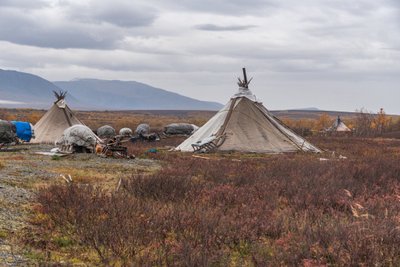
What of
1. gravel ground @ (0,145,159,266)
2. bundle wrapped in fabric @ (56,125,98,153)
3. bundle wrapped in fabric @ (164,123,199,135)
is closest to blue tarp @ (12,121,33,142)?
bundle wrapped in fabric @ (56,125,98,153)

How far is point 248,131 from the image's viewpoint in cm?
2811

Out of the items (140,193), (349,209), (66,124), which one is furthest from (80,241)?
(66,124)

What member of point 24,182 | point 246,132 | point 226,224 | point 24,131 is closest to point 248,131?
point 246,132

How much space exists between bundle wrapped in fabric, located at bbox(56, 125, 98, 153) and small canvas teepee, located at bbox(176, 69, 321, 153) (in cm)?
526

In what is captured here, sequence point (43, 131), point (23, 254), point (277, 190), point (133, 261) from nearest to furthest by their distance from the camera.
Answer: point (133, 261) < point (23, 254) < point (277, 190) < point (43, 131)

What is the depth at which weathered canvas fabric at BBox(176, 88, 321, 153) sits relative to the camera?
90.1 feet

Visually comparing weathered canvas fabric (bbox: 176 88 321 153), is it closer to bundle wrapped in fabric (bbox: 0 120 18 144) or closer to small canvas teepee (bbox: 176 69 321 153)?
small canvas teepee (bbox: 176 69 321 153)

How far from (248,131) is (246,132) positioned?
128 mm

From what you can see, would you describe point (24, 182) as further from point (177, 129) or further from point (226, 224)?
point (177, 129)

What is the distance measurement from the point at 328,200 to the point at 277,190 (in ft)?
4.98

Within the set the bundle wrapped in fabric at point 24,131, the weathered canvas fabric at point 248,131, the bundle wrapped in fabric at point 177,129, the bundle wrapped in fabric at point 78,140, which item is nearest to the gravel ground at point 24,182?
the bundle wrapped in fabric at point 78,140

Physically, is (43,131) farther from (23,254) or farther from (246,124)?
(23,254)

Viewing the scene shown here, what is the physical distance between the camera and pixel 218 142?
90.1 ft

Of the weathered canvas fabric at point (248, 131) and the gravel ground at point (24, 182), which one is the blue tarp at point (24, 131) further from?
the weathered canvas fabric at point (248, 131)
